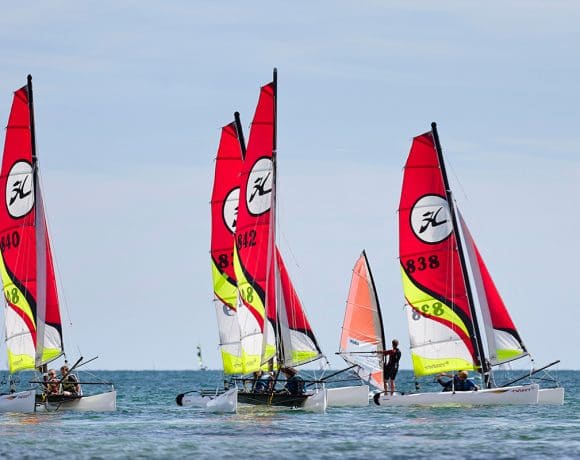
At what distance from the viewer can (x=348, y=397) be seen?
50.7 m

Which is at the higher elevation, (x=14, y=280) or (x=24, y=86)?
(x=24, y=86)

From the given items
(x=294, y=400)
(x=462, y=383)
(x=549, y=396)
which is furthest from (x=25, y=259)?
(x=549, y=396)

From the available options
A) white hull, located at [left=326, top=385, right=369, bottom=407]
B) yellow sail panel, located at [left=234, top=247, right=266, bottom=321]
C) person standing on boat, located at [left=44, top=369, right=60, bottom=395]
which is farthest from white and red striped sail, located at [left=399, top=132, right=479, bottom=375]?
person standing on boat, located at [left=44, top=369, right=60, bottom=395]

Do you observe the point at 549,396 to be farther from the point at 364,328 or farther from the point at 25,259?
the point at 25,259

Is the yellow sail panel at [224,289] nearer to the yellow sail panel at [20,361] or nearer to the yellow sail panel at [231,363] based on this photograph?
the yellow sail panel at [231,363]

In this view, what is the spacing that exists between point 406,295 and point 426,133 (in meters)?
5.72

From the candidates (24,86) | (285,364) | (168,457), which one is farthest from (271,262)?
(168,457)

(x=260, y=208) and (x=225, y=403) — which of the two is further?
(x=260, y=208)

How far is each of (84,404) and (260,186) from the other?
9.38 m

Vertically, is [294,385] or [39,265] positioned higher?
[39,265]

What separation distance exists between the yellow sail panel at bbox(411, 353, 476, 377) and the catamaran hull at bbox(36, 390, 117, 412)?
10.6 metres

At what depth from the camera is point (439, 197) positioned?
4991cm

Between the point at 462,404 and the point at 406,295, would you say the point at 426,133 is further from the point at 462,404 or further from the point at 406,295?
the point at 462,404

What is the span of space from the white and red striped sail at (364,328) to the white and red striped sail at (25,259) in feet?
35.3
